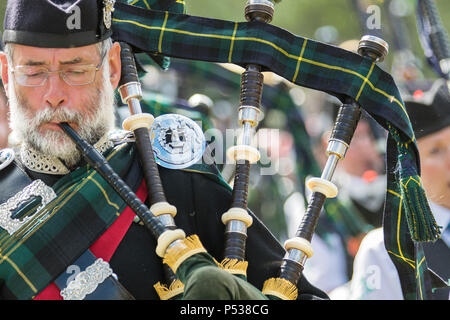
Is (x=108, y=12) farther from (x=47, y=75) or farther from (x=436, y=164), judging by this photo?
(x=436, y=164)

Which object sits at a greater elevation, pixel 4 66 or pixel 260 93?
pixel 260 93

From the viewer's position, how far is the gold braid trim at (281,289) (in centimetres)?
318

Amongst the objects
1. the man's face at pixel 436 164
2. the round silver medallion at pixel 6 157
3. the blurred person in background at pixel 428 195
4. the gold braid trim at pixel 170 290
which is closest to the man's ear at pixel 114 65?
the round silver medallion at pixel 6 157

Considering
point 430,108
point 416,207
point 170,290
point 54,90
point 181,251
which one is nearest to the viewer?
point 181,251

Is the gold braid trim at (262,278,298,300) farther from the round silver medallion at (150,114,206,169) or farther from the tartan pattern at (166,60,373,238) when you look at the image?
the tartan pattern at (166,60,373,238)

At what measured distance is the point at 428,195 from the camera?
5.79 m

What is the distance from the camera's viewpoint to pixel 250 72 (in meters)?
3.50

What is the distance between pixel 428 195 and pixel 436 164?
321mm

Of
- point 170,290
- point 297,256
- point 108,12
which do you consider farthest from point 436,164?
point 170,290

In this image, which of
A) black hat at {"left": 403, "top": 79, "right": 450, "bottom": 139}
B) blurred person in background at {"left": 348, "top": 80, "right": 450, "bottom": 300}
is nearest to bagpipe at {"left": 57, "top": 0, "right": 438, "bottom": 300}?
blurred person in background at {"left": 348, "top": 80, "right": 450, "bottom": 300}

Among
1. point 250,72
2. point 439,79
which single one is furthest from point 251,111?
point 439,79

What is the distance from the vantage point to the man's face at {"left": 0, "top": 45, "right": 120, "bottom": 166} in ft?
10.7
